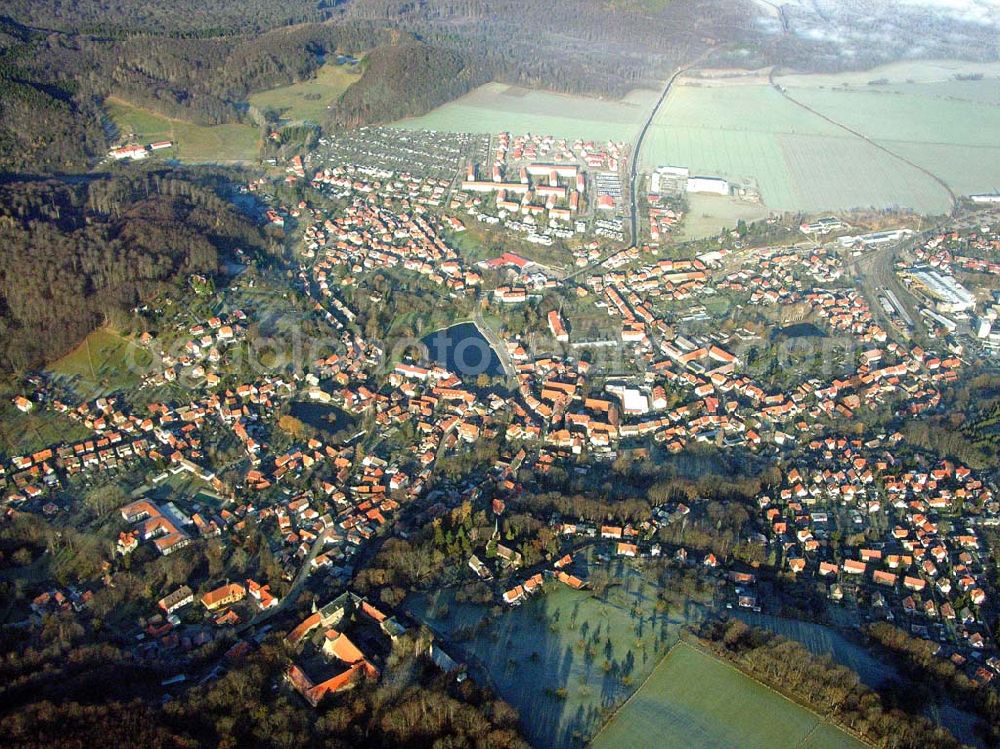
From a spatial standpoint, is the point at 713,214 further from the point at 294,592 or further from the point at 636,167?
the point at 294,592

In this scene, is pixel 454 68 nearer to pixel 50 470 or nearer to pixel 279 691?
pixel 50 470

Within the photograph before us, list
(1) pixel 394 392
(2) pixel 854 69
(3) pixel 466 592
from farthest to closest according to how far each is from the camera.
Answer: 1. (2) pixel 854 69
2. (1) pixel 394 392
3. (3) pixel 466 592

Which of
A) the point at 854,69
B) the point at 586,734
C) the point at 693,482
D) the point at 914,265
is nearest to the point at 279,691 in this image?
the point at 586,734

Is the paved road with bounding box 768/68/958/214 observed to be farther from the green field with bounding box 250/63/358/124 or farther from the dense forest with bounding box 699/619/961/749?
the dense forest with bounding box 699/619/961/749

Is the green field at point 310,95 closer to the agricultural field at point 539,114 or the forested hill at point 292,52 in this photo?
the forested hill at point 292,52

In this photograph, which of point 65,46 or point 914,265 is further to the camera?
point 65,46

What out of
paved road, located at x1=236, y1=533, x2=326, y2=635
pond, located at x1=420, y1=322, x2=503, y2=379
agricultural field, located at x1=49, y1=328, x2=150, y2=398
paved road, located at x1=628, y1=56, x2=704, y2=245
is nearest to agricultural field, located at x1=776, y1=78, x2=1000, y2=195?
paved road, located at x1=628, y1=56, x2=704, y2=245
